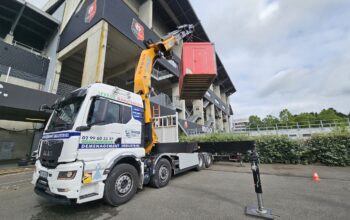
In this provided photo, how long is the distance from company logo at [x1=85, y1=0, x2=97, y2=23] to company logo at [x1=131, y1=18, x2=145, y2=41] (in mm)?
2814

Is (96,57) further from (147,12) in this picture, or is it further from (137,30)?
(147,12)

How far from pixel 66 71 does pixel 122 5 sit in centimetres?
1067

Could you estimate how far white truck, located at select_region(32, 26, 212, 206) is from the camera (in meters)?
3.23

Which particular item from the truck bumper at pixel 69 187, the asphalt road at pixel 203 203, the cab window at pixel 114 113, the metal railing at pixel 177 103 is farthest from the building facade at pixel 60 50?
the truck bumper at pixel 69 187

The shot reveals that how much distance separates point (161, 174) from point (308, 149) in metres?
8.59

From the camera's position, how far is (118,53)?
15242 millimetres

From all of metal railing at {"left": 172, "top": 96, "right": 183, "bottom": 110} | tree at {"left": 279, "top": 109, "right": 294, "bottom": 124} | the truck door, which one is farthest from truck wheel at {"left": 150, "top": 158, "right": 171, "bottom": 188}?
tree at {"left": 279, "top": 109, "right": 294, "bottom": 124}

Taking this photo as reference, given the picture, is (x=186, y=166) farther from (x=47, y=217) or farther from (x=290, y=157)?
(x=290, y=157)

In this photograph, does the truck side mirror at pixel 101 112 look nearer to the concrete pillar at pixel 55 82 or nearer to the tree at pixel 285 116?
the concrete pillar at pixel 55 82

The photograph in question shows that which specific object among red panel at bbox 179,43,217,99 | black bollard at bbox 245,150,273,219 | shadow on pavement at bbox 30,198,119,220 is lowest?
shadow on pavement at bbox 30,198,119,220

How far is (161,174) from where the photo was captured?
5340 millimetres

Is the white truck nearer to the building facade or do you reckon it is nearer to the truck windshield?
the truck windshield

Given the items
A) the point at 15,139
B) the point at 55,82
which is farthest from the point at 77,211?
the point at 15,139

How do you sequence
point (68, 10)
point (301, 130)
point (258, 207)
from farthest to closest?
point (301, 130) < point (68, 10) < point (258, 207)
